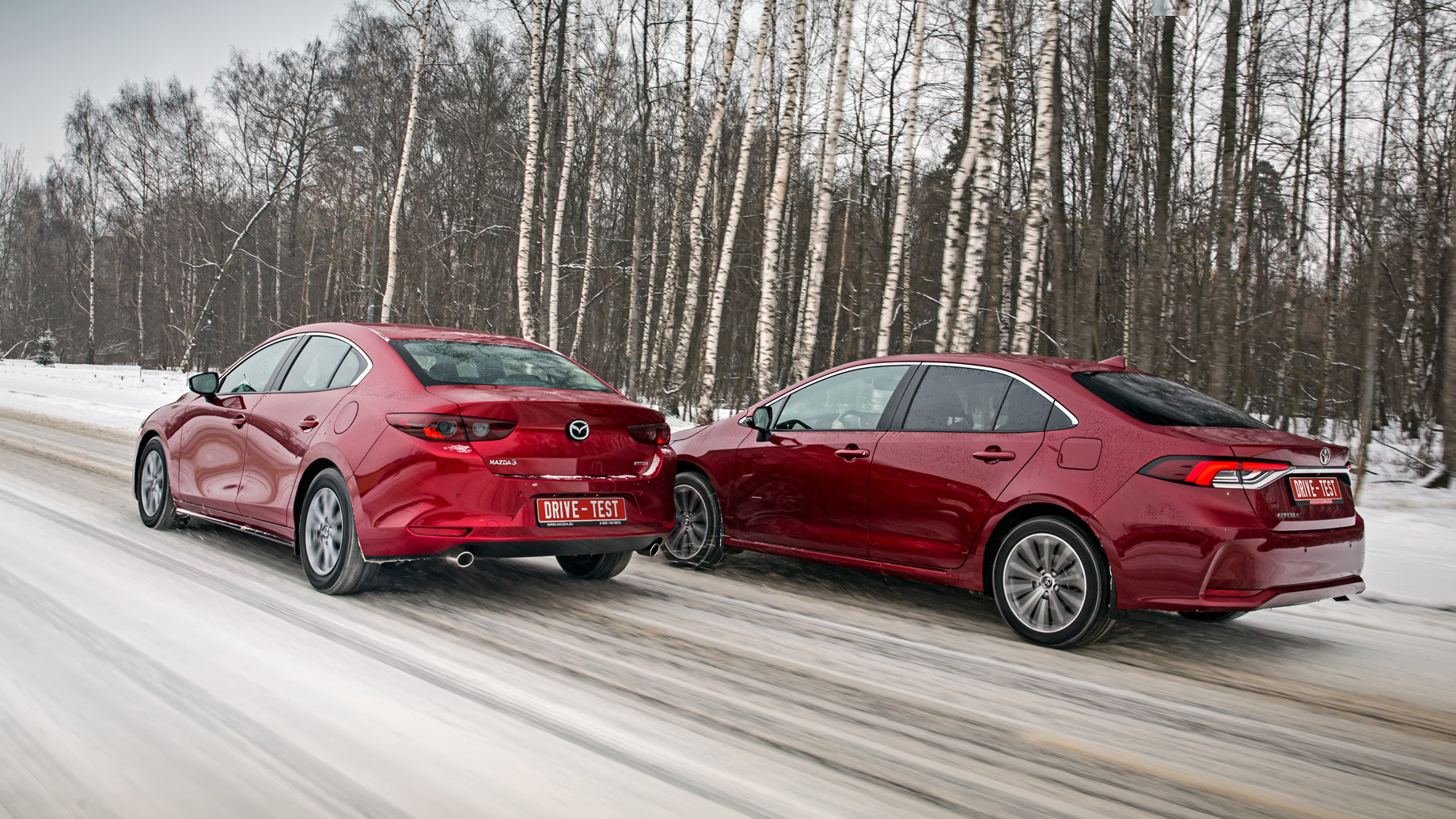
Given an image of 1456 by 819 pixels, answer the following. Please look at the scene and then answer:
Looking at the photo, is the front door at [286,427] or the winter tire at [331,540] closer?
the winter tire at [331,540]

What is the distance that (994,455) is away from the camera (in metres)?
5.62

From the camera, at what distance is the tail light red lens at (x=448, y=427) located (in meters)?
5.29

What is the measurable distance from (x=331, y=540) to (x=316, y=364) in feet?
4.23

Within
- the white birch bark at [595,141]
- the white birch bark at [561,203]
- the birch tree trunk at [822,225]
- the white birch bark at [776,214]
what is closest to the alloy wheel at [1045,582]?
the white birch bark at [776,214]

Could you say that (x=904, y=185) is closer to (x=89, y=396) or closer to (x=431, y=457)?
(x=431, y=457)

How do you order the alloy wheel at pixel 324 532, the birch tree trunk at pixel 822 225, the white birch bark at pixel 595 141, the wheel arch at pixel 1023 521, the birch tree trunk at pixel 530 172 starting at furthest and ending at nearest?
1. the white birch bark at pixel 595 141
2. the birch tree trunk at pixel 530 172
3. the birch tree trunk at pixel 822 225
4. the alloy wheel at pixel 324 532
5. the wheel arch at pixel 1023 521

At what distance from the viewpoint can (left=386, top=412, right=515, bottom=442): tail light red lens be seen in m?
5.29

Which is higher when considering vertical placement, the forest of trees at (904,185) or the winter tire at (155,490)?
the forest of trees at (904,185)

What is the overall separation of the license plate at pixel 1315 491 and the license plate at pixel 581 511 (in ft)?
11.2

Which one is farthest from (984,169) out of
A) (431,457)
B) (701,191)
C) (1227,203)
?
(431,457)

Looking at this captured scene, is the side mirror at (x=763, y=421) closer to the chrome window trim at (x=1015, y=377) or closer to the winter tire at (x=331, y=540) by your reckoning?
the chrome window trim at (x=1015, y=377)

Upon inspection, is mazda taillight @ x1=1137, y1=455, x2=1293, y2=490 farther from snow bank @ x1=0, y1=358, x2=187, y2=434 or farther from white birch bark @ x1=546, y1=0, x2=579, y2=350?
white birch bark @ x1=546, y1=0, x2=579, y2=350

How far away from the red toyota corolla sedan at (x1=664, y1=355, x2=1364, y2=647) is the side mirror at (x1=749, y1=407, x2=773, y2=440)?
0.09ft

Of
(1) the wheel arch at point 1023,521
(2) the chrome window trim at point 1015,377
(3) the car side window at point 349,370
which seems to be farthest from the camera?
(3) the car side window at point 349,370
